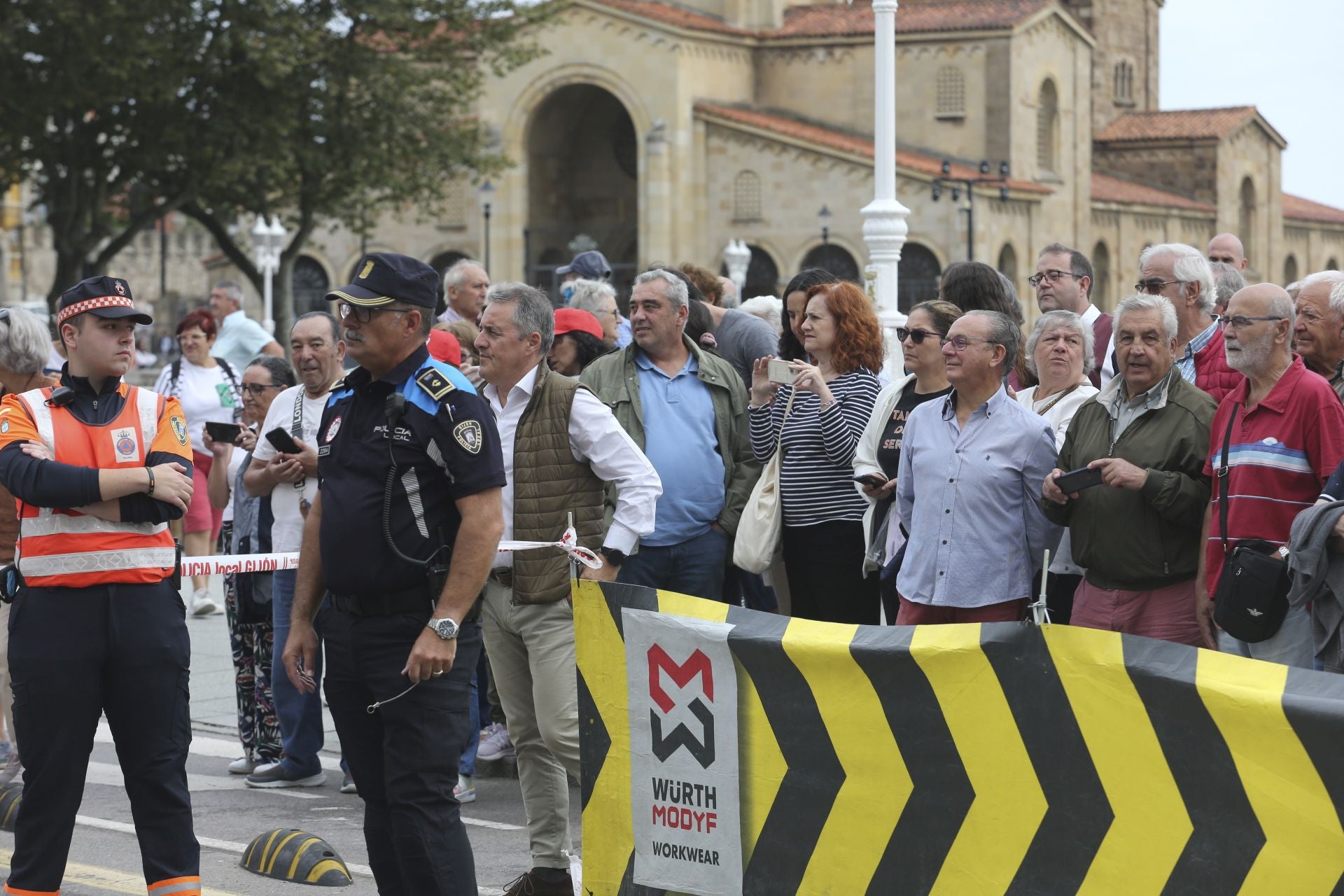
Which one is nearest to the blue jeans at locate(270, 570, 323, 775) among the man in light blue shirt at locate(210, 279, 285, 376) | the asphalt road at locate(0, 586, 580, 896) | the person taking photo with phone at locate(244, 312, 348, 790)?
the person taking photo with phone at locate(244, 312, 348, 790)

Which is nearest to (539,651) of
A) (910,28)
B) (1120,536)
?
(1120,536)

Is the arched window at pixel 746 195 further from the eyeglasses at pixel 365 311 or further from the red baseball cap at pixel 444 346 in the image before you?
the eyeglasses at pixel 365 311

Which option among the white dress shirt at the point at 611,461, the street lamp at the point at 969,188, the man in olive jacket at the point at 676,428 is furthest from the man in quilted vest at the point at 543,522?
the street lamp at the point at 969,188

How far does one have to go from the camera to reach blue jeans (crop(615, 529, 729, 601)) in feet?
24.6

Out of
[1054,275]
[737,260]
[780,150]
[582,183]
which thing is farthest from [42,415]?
[582,183]

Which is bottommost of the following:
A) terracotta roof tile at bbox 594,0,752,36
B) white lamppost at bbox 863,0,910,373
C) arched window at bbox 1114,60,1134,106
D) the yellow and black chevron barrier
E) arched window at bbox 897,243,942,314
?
the yellow and black chevron barrier

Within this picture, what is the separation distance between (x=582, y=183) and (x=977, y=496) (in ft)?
169

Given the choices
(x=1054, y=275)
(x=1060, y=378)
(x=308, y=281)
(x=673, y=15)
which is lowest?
Result: (x=1060, y=378)

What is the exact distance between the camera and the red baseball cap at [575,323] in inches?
339

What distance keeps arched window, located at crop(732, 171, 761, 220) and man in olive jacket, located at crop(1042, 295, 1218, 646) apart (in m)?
44.7

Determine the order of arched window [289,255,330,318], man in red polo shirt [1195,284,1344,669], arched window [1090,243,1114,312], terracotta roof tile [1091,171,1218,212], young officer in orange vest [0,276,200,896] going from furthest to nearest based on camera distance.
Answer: terracotta roof tile [1091,171,1218,212] < arched window [1090,243,1114,312] < arched window [289,255,330,318] < man in red polo shirt [1195,284,1344,669] < young officer in orange vest [0,276,200,896]

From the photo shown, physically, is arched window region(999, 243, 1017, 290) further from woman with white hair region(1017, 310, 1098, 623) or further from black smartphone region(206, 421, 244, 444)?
black smartphone region(206, 421, 244, 444)

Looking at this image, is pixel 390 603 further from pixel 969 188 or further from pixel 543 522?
pixel 969 188

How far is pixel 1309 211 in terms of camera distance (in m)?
75.0
